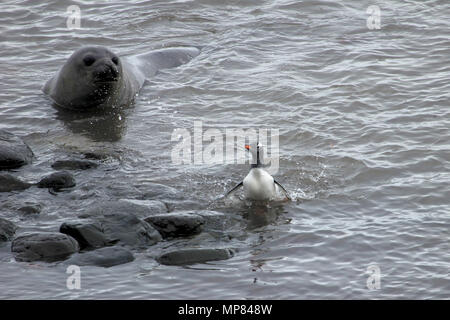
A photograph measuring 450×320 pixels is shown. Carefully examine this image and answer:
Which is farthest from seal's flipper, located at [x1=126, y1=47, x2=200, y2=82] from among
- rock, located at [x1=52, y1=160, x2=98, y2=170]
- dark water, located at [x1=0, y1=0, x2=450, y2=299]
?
rock, located at [x1=52, y1=160, x2=98, y2=170]

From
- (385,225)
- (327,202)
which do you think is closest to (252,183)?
(327,202)

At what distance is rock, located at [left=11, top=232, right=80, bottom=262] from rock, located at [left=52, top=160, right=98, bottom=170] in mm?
2098

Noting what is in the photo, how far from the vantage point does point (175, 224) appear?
757 cm

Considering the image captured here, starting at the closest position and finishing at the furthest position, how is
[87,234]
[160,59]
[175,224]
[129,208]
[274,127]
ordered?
[87,234] < [175,224] < [129,208] < [274,127] < [160,59]

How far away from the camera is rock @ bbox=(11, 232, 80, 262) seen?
7078 millimetres

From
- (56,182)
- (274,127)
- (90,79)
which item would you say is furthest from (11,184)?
(274,127)

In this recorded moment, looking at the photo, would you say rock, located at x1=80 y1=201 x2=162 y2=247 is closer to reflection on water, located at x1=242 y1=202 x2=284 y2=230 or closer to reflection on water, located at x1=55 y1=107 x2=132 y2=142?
reflection on water, located at x1=242 y1=202 x2=284 y2=230

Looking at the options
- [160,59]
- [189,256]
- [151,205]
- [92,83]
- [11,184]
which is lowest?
[189,256]

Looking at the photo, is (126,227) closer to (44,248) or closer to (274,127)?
(44,248)

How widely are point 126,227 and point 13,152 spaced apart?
2.50 meters

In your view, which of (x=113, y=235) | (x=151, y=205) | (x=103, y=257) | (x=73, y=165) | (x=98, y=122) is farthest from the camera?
(x=98, y=122)

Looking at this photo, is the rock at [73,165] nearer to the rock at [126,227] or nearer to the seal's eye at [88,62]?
the rock at [126,227]

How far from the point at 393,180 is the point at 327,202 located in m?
1.01

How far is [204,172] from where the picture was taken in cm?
930
